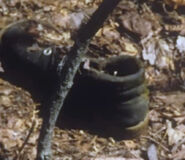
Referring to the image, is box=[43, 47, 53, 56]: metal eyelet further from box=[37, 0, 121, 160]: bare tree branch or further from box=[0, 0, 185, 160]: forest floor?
box=[37, 0, 121, 160]: bare tree branch

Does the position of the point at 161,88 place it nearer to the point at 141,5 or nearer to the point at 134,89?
the point at 134,89

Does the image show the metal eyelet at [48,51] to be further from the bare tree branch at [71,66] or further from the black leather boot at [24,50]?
the bare tree branch at [71,66]

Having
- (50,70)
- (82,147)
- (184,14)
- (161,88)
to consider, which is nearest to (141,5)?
(184,14)

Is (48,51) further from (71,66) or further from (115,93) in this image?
(71,66)

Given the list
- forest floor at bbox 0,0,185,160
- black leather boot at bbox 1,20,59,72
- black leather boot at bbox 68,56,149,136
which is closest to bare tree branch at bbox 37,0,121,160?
forest floor at bbox 0,0,185,160

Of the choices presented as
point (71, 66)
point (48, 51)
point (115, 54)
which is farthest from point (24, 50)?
point (71, 66)

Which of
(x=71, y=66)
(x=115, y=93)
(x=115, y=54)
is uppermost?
(x=71, y=66)
